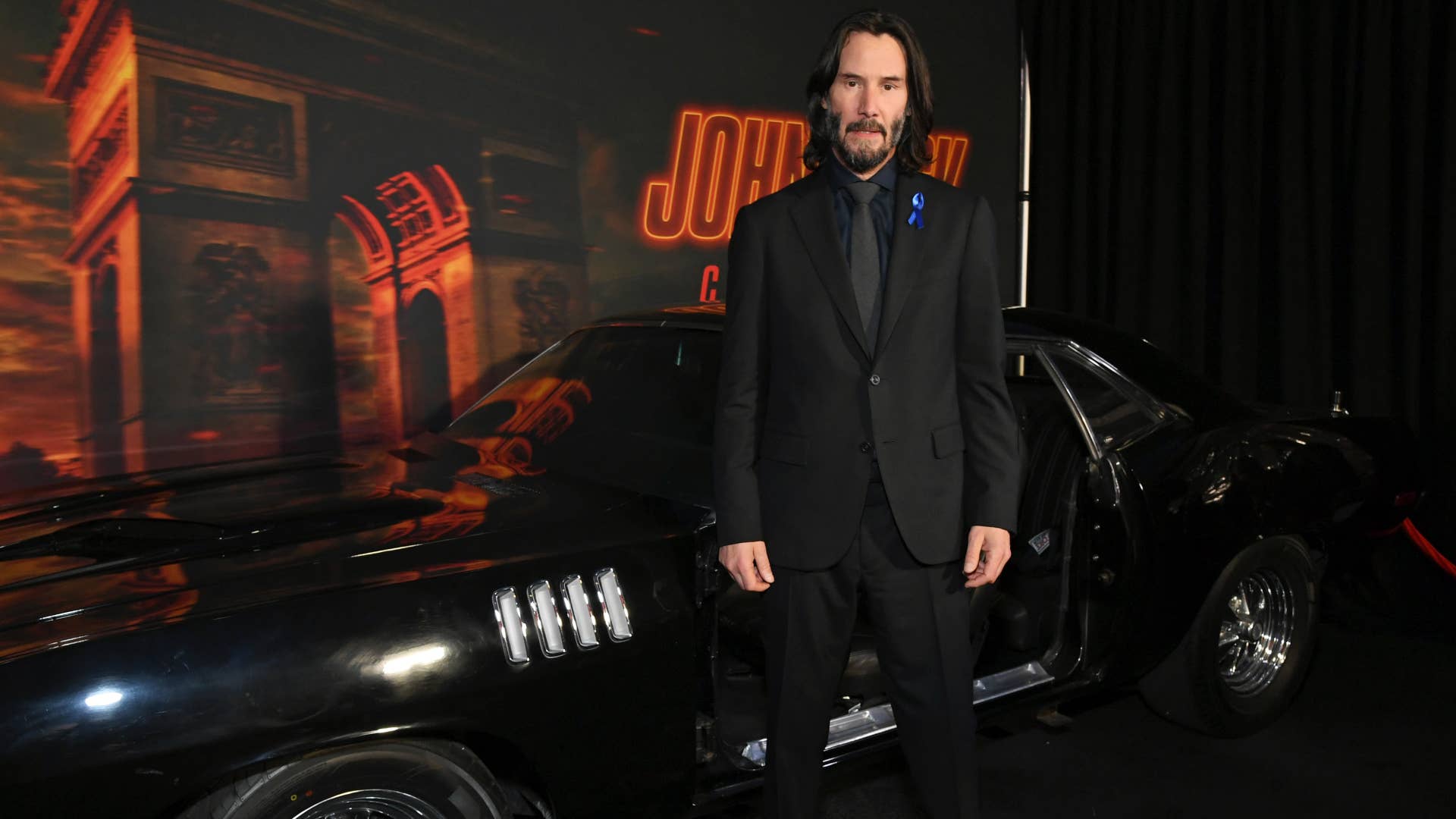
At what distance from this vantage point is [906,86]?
1.81 metres

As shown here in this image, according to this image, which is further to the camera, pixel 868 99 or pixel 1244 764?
pixel 1244 764

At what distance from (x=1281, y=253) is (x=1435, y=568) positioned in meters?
1.53

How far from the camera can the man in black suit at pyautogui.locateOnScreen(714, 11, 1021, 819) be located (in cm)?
178

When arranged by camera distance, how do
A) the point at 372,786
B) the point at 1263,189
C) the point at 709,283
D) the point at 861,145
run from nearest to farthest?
the point at 372,786 → the point at 861,145 → the point at 1263,189 → the point at 709,283

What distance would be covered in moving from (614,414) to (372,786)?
1.16 meters

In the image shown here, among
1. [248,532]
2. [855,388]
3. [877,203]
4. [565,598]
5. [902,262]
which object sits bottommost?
[565,598]

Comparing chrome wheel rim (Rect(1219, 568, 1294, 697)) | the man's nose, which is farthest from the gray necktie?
chrome wheel rim (Rect(1219, 568, 1294, 697))

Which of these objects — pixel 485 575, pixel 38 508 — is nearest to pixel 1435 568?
pixel 485 575

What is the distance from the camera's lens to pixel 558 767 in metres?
1.86

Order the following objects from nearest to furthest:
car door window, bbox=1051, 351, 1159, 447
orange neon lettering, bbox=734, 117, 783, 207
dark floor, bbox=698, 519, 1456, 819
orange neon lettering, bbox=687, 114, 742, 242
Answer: dark floor, bbox=698, 519, 1456, 819
car door window, bbox=1051, 351, 1159, 447
orange neon lettering, bbox=687, 114, 742, 242
orange neon lettering, bbox=734, 117, 783, 207

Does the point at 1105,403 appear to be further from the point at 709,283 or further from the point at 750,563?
the point at 709,283

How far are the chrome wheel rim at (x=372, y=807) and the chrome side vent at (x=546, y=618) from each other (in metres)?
0.30

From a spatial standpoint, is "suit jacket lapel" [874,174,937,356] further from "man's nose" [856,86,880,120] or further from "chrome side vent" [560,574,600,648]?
"chrome side vent" [560,574,600,648]

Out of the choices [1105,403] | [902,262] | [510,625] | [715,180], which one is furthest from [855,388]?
[715,180]
